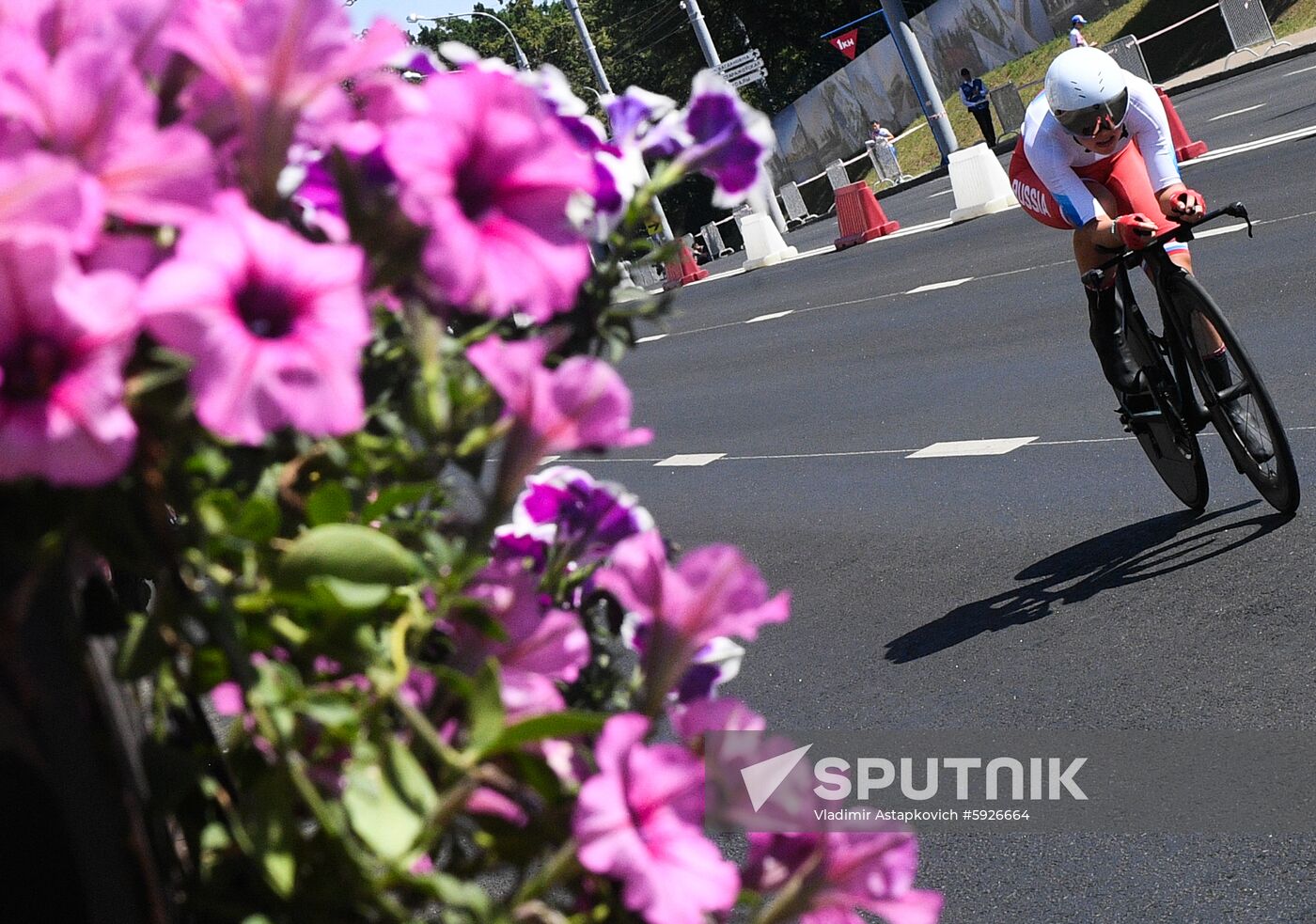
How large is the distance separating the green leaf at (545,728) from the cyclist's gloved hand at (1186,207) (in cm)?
581

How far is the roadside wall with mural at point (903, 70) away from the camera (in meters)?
48.0

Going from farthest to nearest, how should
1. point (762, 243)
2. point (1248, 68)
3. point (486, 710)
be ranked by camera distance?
point (1248, 68) < point (762, 243) < point (486, 710)

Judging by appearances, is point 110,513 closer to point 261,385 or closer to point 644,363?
point 261,385

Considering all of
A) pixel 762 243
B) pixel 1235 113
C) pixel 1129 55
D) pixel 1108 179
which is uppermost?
pixel 1108 179

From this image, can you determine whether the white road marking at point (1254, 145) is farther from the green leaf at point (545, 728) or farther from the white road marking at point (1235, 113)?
the green leaf at point (545, 728)

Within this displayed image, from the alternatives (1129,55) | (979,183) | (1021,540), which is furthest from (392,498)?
(1129,55)

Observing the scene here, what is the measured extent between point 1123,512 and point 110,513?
285 inches

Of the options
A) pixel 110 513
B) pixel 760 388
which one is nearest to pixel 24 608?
pixel 110 513

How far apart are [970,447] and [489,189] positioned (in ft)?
30.2

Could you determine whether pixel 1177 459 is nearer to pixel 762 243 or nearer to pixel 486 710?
pixel 486 710

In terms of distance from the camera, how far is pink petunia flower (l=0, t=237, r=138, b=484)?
2.82 feet

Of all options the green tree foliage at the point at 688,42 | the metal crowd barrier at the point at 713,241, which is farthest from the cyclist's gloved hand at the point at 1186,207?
the green tree foliage at the point at 688,42

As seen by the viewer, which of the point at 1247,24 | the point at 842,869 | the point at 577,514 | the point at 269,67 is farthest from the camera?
the point at 1247,24

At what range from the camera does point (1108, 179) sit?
23.0 feet
